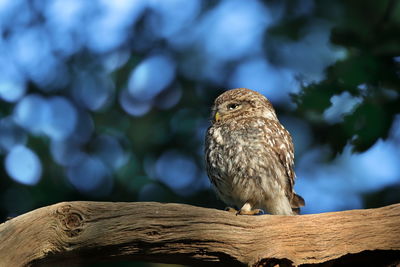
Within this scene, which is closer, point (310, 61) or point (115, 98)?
point (310, 61)

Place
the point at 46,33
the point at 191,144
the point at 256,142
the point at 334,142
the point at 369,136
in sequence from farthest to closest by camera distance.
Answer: the point at 46,33
the point at 191,144
the point at 256,142
the point at 334,142
the point at 369,136

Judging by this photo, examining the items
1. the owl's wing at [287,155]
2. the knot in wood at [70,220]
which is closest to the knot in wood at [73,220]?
the knot in wood at [70,220]

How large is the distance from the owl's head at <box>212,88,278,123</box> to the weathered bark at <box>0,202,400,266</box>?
1534mm

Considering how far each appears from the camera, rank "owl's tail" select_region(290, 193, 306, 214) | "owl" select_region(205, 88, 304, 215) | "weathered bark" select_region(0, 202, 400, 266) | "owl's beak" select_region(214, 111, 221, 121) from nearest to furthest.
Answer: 1. "weathered bark" select_region(0, 202, 400, 266)
2. "owl" select_region(205, 88, 304, 215)
3. "owl's tail" select_region(290, 193, 306, 214)
4. "owl's beak" select_region(214, 111, 221, 121)

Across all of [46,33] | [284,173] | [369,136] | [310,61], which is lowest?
[369,136]

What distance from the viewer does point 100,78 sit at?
24.0 ft

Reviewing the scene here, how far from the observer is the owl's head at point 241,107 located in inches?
191

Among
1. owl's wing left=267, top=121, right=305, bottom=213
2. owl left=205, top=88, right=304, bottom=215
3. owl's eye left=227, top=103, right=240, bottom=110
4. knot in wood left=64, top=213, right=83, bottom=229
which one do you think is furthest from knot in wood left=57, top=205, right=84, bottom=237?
owl's eye left=227, top=103, right=240, bottom=110

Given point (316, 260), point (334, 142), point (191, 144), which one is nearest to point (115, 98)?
point (191, 144)

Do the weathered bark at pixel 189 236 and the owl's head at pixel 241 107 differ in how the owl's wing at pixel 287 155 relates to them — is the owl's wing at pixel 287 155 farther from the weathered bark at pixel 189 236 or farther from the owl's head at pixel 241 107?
the weathered bark at pixel 189 236

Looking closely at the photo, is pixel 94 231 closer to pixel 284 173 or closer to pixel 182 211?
pixel 182 211

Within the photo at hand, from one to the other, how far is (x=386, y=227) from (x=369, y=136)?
508 mm

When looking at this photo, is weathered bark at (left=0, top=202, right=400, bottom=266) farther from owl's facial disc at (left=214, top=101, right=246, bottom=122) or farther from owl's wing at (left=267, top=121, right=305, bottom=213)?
owl's facial disc at (left=214, top=101, right=246, bottom=122)

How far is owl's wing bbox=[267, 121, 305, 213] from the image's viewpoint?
15.1ft
